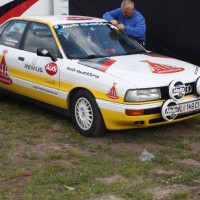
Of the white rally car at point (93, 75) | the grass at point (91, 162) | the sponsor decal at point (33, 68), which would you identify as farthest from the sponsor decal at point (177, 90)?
the sponsor decal at point (33, 68)

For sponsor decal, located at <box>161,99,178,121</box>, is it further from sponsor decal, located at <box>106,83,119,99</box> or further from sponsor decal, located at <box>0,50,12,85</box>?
sponsor decal, located at <box>0,50,12,85</box>

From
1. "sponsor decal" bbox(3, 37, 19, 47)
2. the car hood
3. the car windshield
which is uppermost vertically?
the car windshield

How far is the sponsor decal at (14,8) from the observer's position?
12055 millimetres

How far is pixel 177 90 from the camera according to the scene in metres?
5.52

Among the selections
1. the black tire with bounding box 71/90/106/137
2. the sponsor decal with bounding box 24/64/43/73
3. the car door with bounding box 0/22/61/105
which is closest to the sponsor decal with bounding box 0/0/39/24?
the car door with bounding box 0/22/61/105

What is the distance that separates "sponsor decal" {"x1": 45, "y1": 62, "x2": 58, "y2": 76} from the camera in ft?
20.4

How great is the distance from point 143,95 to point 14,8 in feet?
25.3

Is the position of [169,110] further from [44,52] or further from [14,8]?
[14,8]

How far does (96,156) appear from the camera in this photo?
522cm

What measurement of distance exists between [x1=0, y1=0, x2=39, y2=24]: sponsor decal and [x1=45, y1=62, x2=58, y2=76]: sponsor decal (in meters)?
6.14

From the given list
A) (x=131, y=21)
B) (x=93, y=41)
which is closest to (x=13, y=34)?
(x=93, y=41)

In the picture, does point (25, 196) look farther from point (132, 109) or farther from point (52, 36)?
point (52, 36)

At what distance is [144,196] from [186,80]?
2.09 metres

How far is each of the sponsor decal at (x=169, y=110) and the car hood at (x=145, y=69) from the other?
25 cm
